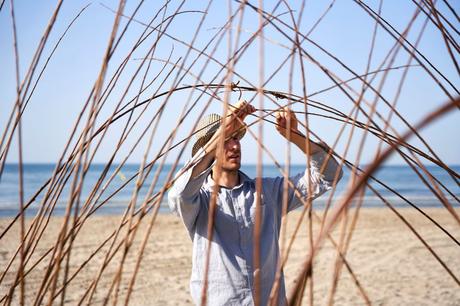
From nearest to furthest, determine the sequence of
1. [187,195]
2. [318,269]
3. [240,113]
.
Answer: [240,113] → [187,195] → [318,269]

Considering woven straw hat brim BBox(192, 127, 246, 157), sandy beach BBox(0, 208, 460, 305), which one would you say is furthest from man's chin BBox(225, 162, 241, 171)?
sandy beach BBox(0, 208, 460, 305)

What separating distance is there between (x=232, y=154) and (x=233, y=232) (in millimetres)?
243

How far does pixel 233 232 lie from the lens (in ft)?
4.52

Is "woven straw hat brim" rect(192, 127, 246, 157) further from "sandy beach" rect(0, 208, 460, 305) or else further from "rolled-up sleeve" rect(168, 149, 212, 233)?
"sandy beach" rect(0, 208, 460, 305)

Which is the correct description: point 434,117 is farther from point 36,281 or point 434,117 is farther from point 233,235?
point 36,281

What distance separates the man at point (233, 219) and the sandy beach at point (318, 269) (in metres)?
1.35

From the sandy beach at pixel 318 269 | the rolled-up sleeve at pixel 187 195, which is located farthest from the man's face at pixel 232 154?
the sandy beach at pixel 318 269

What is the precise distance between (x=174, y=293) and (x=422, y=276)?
223 centimetres

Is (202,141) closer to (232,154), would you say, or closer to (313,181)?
(232,154)

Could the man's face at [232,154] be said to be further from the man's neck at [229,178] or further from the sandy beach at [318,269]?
the sandy beach at [318,269]

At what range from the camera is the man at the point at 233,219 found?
4.26 feet

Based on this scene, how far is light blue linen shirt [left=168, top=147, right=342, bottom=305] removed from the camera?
1.30 meters

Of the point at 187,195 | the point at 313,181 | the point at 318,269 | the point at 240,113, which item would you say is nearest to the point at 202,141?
the point at 187,195

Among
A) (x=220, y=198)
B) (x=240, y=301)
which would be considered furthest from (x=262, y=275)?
(x=220, y=198)
